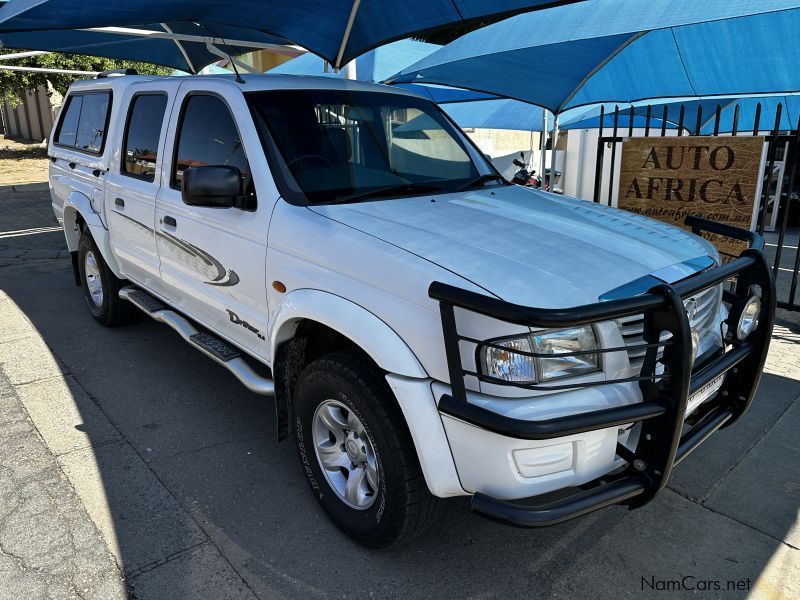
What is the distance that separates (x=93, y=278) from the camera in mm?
5809

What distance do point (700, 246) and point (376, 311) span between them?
1658 mm

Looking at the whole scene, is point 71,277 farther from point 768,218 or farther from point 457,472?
point 768,218

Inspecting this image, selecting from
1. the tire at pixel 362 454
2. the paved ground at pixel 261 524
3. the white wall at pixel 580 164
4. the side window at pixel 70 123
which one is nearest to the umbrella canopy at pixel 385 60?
the side window at pixel 70 123

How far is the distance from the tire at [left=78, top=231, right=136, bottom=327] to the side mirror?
2684 millimetres

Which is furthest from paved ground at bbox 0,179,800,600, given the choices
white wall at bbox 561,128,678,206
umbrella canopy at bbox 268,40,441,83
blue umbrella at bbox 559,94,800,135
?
white wall at bbox 561,128,678,206

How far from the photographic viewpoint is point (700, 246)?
9.84 feet

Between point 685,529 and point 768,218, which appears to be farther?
point 768,218

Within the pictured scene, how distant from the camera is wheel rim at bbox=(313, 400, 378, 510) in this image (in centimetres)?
271

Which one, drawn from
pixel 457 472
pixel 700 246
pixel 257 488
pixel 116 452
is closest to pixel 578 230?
pixel 700 246

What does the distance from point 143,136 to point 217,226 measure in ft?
5.07

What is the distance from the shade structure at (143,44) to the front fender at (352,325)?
4912 millimetres

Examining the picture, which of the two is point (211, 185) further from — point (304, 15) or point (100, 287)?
point (304, 15)

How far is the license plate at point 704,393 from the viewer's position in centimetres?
252

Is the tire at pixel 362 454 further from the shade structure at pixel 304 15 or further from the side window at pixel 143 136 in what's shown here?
the shade structure at pixel 304 15
